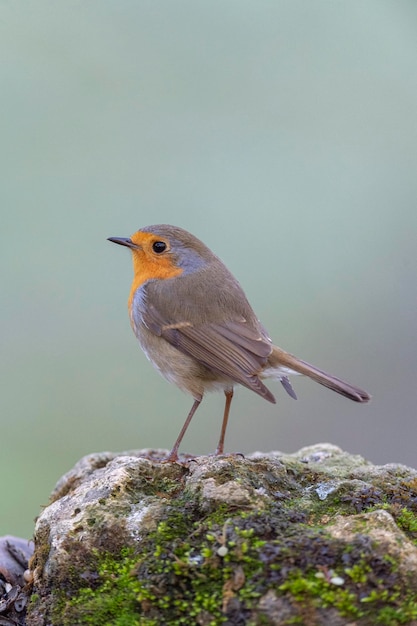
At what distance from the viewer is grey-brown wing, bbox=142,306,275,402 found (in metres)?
3.98

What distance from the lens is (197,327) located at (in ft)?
13.8

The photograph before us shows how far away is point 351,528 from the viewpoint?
2.54 m

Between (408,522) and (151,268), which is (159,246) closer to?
(151,268)

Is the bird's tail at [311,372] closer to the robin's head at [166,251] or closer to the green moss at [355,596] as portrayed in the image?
the robin's head at [166,251]

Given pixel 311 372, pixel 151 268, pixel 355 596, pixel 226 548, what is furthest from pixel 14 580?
pixel 151 268

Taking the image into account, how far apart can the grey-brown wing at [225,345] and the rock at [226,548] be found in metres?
0.70

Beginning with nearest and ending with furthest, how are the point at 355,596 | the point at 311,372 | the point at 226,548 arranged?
the point at 355,596 → the point at 226,548 → the point at 311,372

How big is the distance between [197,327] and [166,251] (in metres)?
0.68

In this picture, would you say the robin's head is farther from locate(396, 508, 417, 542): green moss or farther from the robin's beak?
locate(396, 508, 417, 542): green moss

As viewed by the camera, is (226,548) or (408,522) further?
(408,522)

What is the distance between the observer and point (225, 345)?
4094 mm

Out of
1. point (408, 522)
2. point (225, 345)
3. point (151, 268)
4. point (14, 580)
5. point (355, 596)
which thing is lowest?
point (14, 580)

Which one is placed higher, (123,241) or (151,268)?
(123,241)

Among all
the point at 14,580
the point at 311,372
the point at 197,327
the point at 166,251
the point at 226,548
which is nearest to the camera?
the point at 226,548
